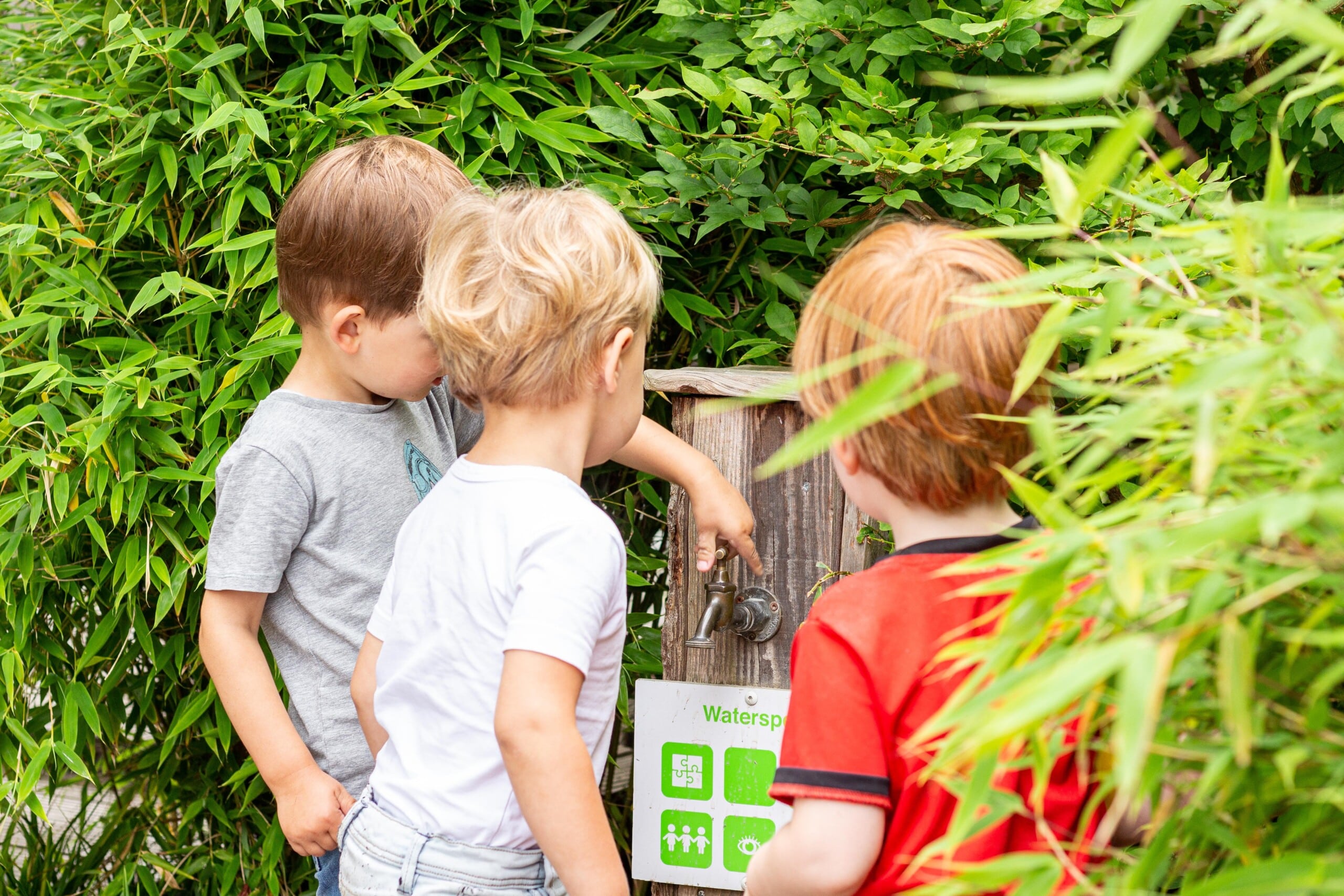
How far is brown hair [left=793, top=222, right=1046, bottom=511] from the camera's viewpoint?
3.33ft

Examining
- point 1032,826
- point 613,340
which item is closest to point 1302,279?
point 1032,826

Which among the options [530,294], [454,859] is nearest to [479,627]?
[454,859]

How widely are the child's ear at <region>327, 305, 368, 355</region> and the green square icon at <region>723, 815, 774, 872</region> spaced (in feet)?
2.90

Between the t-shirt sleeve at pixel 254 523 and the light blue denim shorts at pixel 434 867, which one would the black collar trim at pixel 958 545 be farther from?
the t-shirt sleeve at pixel 254 523

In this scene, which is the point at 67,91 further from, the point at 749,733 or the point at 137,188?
the point at 749,733

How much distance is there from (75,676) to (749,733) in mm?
1228

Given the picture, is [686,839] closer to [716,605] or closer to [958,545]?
[716,605]

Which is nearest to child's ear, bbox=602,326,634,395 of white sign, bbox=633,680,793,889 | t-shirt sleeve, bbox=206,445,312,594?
t-shirt sleeve, bbox=206,445,312,594

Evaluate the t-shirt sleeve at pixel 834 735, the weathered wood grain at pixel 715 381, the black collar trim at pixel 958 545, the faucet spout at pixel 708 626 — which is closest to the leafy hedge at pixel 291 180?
the weathered wood grain at pixel 715 381

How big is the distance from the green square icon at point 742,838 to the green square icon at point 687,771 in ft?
0.19

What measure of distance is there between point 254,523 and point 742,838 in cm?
84

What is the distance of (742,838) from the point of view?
1.69 m

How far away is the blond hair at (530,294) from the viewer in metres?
1.28

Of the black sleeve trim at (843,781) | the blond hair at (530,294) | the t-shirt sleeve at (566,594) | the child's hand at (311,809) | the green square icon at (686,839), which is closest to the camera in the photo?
the black sleeve trim at (843,781)
